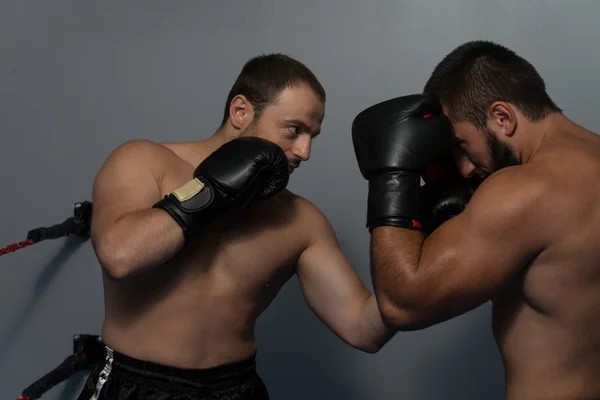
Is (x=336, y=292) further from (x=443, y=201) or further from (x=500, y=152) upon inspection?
(x=500, y=152)

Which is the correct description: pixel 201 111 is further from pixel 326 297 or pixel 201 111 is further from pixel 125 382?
pixel 125 382

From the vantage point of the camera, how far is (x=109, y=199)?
4.60 feet

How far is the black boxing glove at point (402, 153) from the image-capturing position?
132cm

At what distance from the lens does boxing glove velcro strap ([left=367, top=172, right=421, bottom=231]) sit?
131 cm

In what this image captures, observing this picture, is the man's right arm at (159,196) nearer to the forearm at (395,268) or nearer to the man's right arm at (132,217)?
the man's right arm at (132,217)

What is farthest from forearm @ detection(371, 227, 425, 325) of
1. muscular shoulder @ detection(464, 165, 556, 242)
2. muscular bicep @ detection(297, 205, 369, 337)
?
muscular bicep @ detection(297, 205, 369, 337)

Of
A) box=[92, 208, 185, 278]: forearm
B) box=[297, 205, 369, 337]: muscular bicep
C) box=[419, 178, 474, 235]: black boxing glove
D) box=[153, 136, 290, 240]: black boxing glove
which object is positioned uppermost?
box=[153, 136, 290, 240]: black boxing glove

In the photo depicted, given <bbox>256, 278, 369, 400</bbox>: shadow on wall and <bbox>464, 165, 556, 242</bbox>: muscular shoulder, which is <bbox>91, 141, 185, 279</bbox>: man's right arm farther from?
<bbox>256, 278, 369, 400</bbox>: shadow on wall

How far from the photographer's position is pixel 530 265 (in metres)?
1.22

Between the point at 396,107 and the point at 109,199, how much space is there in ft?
2.22

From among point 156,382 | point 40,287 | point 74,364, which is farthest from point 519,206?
point 40,287

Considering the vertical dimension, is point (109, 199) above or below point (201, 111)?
below

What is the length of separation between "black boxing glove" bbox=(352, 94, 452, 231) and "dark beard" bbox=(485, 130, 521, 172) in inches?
3.4

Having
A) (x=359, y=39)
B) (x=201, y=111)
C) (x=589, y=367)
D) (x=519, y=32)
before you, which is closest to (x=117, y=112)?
(x=201, y=111)
